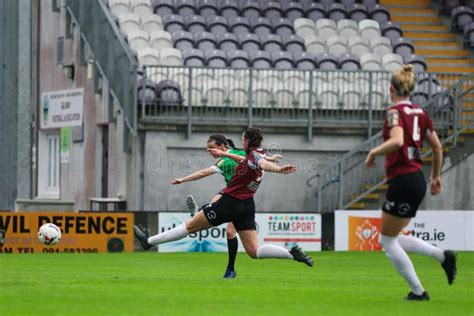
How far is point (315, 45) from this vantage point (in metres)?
37.1

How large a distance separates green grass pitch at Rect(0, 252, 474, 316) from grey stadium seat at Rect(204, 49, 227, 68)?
10.6 meters

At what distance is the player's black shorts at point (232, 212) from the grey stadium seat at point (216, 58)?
17.3 meters

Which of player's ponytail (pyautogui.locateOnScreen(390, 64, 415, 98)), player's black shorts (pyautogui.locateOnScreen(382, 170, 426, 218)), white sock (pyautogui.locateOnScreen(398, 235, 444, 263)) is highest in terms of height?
player's ponytail (pyautogui.locateOnScreen(390, 64, 415, 98))

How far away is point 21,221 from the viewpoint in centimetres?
2914

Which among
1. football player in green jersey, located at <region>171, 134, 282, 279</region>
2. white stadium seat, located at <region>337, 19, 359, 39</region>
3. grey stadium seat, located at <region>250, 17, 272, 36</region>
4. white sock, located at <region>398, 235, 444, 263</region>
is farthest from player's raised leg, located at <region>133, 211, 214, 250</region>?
white stadium seat, located at <region>337, 19, 359, 39</region>

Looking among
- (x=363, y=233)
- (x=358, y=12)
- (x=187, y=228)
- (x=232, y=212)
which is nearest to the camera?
(x=232, y=212)

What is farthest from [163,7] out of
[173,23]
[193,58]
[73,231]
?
[73,231]

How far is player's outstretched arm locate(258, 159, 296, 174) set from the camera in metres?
15.1

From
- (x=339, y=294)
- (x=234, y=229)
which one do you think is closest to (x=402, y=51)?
(x=234, y=229)

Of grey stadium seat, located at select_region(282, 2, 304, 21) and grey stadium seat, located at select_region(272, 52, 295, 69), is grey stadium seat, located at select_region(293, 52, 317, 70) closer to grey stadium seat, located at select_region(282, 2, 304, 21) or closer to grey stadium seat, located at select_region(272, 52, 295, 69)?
grey stadium seat, located at select_region(272, 52, 295, 69)

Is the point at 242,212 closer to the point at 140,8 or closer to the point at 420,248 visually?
the point at 420,248

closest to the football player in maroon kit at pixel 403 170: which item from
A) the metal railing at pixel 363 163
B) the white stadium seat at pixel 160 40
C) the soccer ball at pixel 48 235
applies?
the soccer ball at pixel 48 235

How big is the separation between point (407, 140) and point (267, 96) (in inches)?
818

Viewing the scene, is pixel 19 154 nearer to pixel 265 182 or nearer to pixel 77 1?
pixel 77 1
